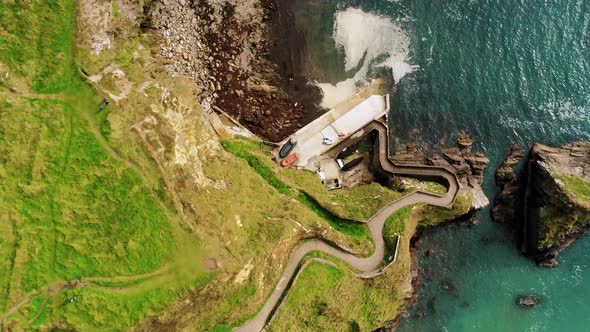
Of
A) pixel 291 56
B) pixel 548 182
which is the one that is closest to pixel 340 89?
pixel 291 56

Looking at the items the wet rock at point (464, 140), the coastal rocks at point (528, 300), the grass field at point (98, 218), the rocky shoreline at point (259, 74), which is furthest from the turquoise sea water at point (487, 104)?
the grass field at point (98, 218)

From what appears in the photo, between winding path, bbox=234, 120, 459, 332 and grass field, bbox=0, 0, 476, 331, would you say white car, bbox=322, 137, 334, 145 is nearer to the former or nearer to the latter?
winding path, bbox=234, 120, 459, 332

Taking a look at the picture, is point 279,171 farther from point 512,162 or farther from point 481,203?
point 512,162

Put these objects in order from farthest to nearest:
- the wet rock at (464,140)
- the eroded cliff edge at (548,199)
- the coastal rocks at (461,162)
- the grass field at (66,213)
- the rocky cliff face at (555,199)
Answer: the wet rock at (464,140) < the coastal rocks at (461,162) < the eroded cliff edge at (548,199) < the rocky cliff face at (555,199) < the grass field at (66,213)

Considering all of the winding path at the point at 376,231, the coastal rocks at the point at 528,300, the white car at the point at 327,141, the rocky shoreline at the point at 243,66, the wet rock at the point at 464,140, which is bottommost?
the coastal rocks at the point at 528,300

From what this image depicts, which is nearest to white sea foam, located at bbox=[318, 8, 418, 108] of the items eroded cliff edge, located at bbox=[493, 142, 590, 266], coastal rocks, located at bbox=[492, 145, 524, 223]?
coastal rocks, located at bbox=[492, 145, 524, 223]

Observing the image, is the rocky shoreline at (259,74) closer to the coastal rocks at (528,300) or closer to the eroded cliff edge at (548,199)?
the eroded cliff edge at (548,199)
